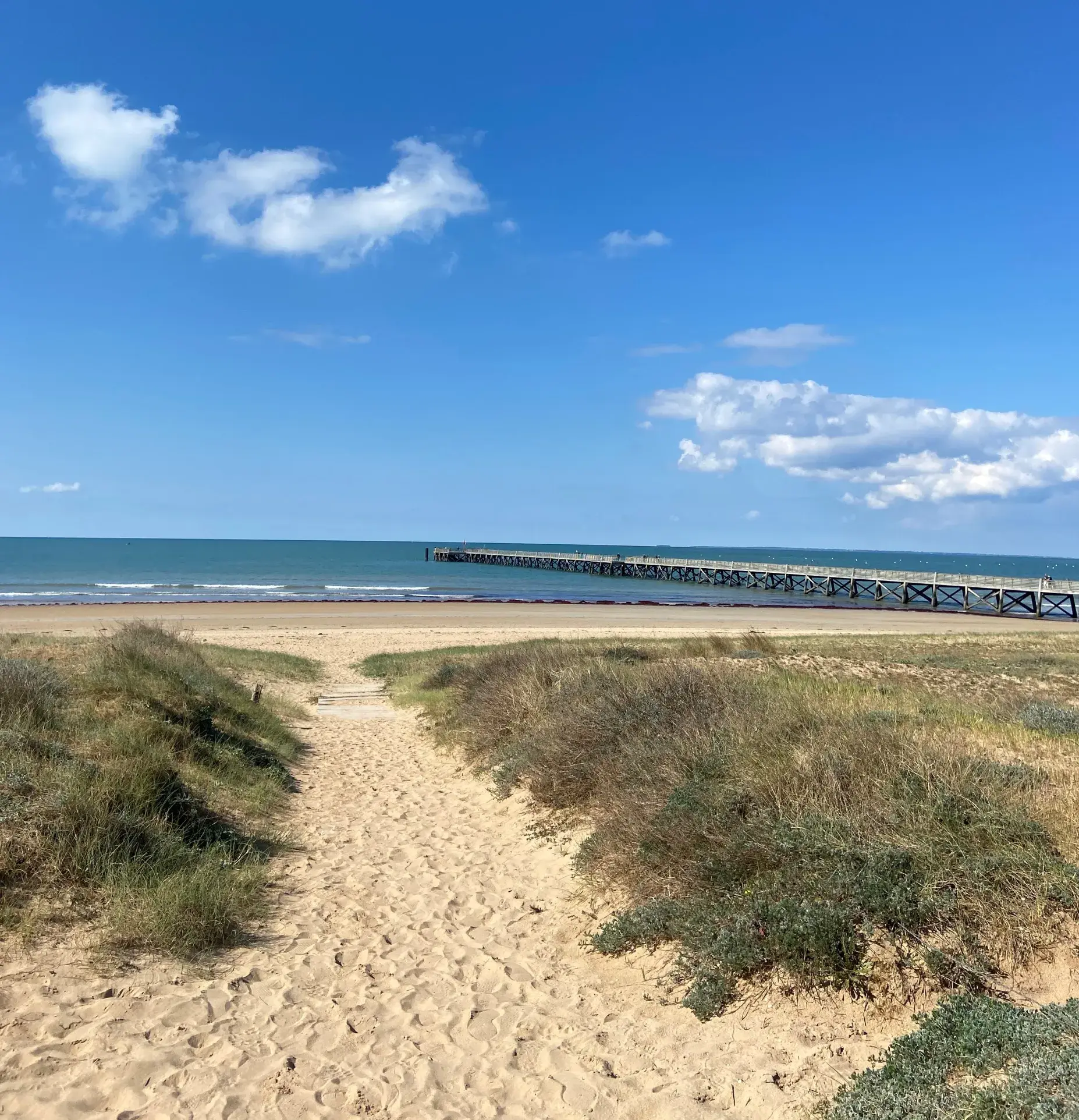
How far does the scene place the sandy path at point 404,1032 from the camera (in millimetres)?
4016

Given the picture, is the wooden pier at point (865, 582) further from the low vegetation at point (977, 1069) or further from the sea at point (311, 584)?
the low vegetation at point (977, 1069)

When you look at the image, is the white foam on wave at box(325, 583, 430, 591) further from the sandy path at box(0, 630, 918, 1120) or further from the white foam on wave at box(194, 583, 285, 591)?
the sandy path at box(0, 630, 918, 1120)

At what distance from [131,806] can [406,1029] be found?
3.18 metres

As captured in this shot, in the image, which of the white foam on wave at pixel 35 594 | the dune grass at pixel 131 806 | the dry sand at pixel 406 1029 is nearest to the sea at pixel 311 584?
the white foam on wave at pixel 35 594

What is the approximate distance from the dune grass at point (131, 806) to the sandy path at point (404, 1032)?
372 mm

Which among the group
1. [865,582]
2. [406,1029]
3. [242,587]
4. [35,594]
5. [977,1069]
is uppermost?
[865,582]

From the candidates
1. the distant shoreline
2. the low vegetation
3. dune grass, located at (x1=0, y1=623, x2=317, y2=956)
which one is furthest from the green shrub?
the distant shoreline

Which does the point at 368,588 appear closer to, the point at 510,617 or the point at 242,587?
the point at 242,587

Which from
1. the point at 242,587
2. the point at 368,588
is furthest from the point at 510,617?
the point at 242,587

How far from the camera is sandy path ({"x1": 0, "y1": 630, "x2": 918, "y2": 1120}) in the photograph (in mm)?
4016

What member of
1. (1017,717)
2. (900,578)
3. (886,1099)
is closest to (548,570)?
(900,578)

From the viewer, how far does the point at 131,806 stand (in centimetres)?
661

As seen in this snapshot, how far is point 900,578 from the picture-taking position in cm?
5888

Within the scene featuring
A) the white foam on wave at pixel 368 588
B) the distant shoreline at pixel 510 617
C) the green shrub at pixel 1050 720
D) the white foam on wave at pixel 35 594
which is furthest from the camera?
the white foam on wave at pixel 368 588
